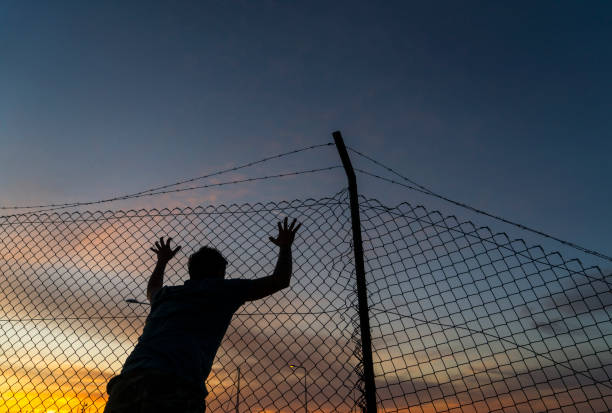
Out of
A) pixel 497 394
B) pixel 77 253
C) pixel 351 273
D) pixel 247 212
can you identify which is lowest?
pixel 497 394

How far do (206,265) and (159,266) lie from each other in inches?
41.4

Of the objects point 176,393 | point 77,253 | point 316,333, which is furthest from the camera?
point 77,253

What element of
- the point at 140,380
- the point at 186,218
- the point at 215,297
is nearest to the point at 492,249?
the point at 215,297

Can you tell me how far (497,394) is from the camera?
300 cm

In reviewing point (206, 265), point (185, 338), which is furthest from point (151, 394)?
point (206, 265)

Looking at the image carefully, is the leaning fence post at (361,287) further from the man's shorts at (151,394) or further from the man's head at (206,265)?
the man's shorts at (151,394)

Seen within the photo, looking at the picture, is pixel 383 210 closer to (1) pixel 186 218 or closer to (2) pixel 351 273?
(2) pixel 351 273

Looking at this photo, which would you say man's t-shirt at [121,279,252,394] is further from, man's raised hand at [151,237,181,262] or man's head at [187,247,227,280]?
man's raised hand at [151,237,181,262]

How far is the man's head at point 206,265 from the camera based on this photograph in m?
2.52

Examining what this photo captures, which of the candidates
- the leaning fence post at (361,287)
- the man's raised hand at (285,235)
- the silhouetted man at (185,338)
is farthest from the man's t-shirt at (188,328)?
the leaning fence post at (361,287)

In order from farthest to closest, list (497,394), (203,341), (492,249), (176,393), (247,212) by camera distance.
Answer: (247,212)
(492,249)
(497,394)
(203,341)
(176,393)

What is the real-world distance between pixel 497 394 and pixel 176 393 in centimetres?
232

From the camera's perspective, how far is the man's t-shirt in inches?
82.4

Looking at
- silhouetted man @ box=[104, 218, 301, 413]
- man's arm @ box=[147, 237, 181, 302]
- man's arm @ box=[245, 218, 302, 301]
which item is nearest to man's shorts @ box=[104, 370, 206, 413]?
silhouetted man @ box=[104, 218, 301, 413]
